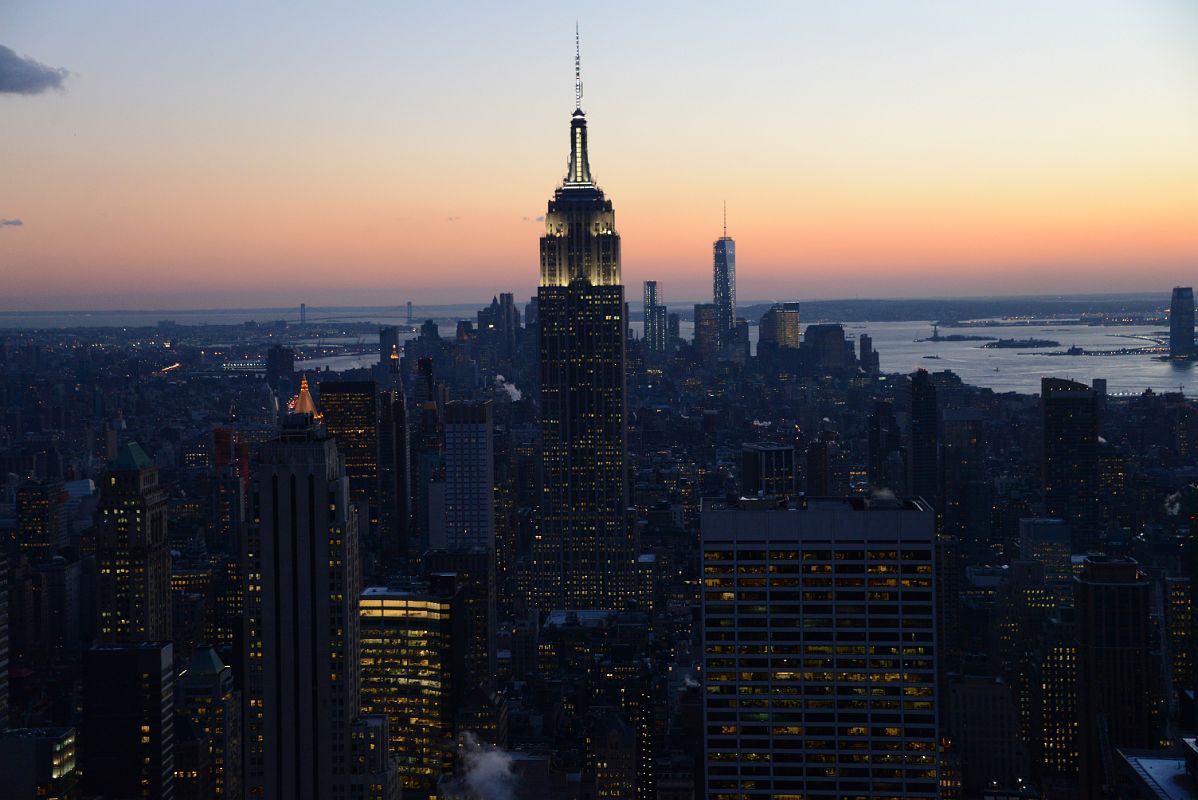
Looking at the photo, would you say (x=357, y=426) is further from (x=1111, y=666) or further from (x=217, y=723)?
(x=1111, y=666)

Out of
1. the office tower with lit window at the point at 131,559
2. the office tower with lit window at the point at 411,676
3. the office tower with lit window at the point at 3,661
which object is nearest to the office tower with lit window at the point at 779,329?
the office tower with lit window at the point at 131,559

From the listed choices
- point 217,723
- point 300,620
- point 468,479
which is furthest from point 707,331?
point 300,620

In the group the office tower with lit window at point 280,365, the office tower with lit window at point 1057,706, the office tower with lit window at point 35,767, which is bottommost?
the office tower with lit window at point 1057,706

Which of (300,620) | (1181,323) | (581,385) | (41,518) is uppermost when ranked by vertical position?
(1181,323)

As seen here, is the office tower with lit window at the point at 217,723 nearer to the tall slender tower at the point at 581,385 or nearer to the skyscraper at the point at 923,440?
the tall slender tower at the point at 581,385

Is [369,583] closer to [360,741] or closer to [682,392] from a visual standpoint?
[360,741]

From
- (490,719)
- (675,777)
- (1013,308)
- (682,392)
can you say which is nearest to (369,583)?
(490,719)

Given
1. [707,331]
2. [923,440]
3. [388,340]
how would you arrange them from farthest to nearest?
[707,331], [388,340], [923,440]
